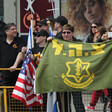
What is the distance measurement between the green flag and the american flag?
56 cm

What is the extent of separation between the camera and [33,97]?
882 centimetres

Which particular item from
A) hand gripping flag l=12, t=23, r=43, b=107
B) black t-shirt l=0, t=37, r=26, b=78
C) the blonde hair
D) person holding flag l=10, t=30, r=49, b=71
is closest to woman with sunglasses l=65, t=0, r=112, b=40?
the blonde hair

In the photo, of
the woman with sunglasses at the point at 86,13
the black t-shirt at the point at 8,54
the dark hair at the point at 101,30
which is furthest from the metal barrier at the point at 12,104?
the woman with sunglasses at the point at 86,13

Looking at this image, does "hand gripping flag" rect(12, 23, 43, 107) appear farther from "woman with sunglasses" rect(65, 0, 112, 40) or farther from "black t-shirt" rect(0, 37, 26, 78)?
"woman with sunglasses" rect(65, 0, 112, 40)

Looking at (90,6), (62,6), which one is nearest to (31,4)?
(62,6)

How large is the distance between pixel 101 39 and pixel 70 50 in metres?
0.85

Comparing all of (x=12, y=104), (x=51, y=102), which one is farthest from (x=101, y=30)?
(x=12, y=104)

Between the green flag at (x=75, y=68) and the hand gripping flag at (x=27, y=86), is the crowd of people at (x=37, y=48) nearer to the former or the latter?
the hand gripping flag at (x=27, y=86)

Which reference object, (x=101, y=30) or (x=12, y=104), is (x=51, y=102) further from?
(x=101, y=30)

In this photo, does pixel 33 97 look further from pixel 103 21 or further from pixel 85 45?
pixel 103 21

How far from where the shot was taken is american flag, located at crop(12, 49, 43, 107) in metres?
8.63

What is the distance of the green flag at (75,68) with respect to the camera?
26.7ft

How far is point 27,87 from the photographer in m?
8.78

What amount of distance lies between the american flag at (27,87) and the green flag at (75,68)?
56 cm
